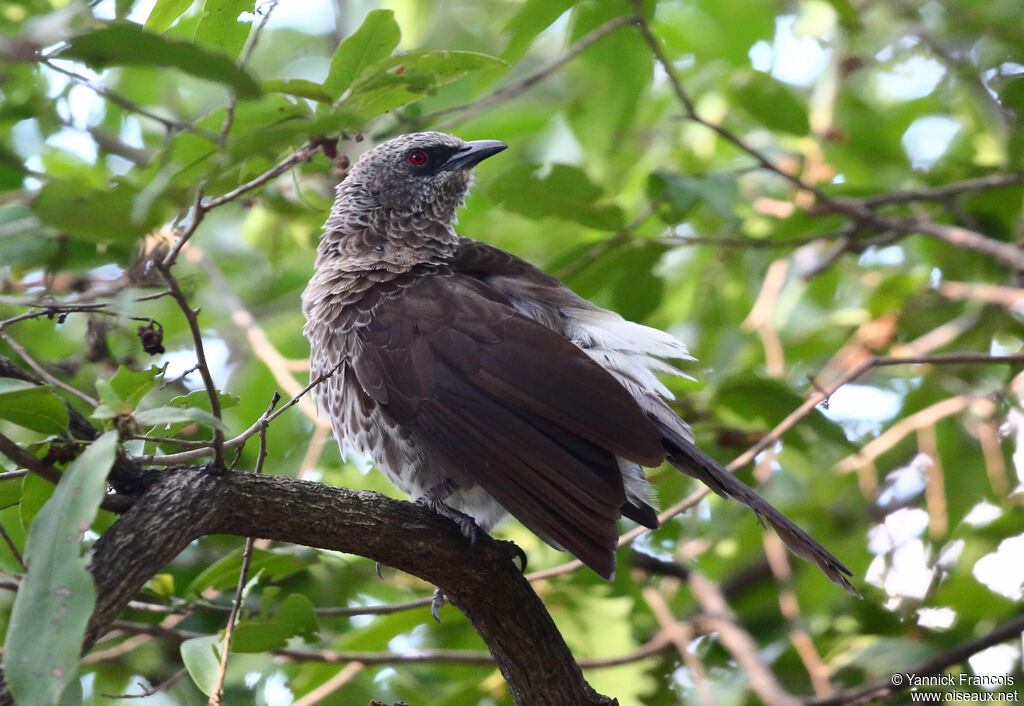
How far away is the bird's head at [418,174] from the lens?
4.42 meters

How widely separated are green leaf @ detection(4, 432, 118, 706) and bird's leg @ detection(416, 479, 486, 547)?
1.39 metres

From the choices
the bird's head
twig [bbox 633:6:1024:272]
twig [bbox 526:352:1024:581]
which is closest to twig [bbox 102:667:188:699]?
twig [bbox 526:352:1024:581]

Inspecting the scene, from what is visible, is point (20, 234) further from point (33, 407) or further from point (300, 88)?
point (300, 88)

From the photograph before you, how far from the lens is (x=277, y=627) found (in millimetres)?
3330

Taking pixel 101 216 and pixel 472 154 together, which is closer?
pixel 101 216

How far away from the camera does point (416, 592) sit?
4.73 metres

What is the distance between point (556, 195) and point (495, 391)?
49.9 inches

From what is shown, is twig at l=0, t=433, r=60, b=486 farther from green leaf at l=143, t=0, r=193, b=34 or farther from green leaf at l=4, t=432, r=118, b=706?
green leaf at l=143, t=0, r=193, b=34

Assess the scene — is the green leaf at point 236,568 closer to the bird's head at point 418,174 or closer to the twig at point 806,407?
the twig at point 806,407

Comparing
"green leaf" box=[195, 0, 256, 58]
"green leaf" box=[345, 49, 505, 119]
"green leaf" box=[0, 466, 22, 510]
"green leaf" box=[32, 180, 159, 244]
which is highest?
"green leaf" box=[195, 0, 256, 58]

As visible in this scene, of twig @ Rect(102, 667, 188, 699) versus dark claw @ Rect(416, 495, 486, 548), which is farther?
dark claw @ Rect(416, 495, 486, 548)

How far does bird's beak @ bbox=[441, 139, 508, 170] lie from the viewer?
438 cm

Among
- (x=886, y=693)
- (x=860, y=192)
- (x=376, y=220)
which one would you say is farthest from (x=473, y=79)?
(x=886, y=693)

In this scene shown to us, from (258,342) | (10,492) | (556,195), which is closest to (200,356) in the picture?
(10,492)
